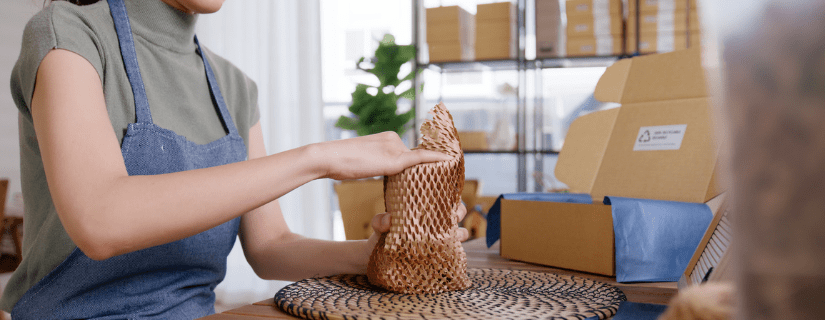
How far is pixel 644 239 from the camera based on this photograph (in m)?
0.65

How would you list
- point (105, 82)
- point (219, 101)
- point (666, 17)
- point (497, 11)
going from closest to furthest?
point (105, 82) → point (219, 101) → point (666, 17) → point (497, 11)

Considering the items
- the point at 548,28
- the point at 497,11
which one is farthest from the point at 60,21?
the point at 548,28

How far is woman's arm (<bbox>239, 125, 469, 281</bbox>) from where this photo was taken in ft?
2.44

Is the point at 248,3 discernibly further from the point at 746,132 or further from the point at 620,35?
the point at 746,132

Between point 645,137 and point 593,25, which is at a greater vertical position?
point 593,25

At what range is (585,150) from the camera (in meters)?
0.91

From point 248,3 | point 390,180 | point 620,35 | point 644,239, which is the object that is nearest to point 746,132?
point 390,180

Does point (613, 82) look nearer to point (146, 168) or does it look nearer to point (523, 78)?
point (146, 168)

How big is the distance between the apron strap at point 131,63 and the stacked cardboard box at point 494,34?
2.46 m

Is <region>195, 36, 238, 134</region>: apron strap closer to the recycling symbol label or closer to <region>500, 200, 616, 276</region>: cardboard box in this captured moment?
<region>500, 200, 616, 276</region>: cardboard box

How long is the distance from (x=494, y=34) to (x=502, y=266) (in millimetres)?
2520

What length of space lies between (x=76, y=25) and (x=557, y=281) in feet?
2.20

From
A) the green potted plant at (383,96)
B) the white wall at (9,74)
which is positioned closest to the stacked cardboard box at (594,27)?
the green potted plant at (383,96)

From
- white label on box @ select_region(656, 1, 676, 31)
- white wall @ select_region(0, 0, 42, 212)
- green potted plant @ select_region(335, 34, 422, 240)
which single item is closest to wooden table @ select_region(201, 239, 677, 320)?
green potted plant @ select_region(335, 34, 422, 240)
